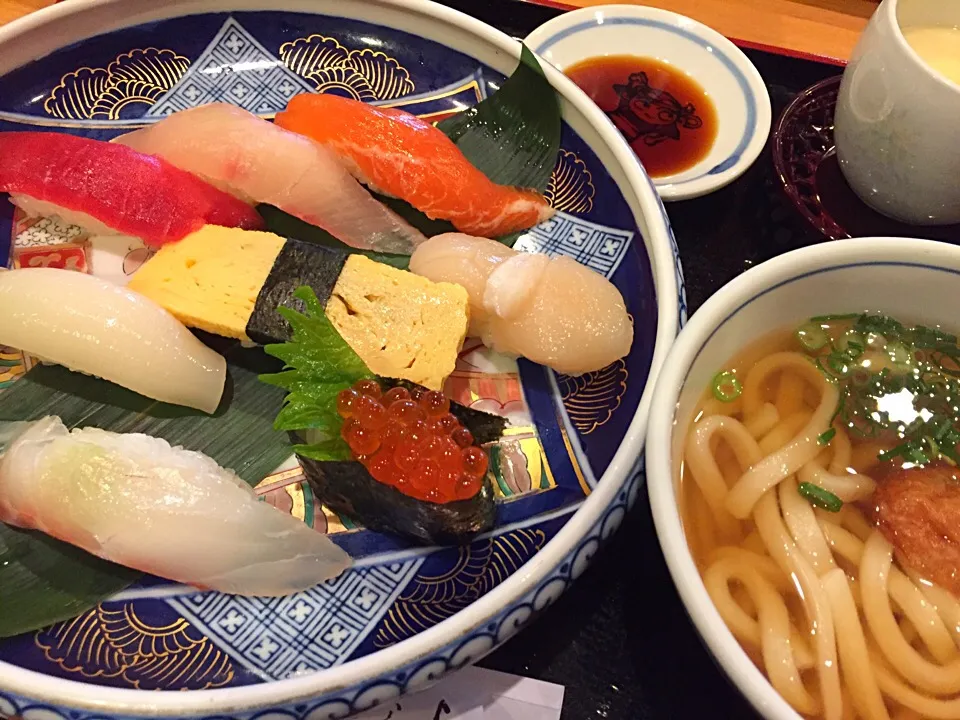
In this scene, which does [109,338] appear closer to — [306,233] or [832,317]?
[306,233]

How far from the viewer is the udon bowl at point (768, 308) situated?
0.88 m

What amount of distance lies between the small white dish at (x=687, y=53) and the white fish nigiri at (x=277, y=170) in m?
0.78

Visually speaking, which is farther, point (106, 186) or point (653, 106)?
point (653, 106)

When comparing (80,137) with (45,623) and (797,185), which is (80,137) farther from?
(797,185)

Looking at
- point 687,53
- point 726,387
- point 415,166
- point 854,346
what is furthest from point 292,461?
point 687,53

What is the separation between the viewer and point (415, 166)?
1646mm

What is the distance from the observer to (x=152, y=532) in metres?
1.24

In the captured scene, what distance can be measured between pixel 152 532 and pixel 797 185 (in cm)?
162

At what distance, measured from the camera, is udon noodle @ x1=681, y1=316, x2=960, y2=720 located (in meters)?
0.95

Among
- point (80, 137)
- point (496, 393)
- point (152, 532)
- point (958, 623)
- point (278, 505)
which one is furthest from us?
point (80, 137)

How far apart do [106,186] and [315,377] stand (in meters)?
0.72

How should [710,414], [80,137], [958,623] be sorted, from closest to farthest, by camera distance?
[958,623] → [710,414] → [80,137]

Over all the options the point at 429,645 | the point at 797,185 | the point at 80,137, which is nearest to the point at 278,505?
the point at 429,645

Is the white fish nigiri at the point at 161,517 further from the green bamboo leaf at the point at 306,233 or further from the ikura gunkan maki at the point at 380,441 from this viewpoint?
the green bamboo leaf at the point at 306,233
